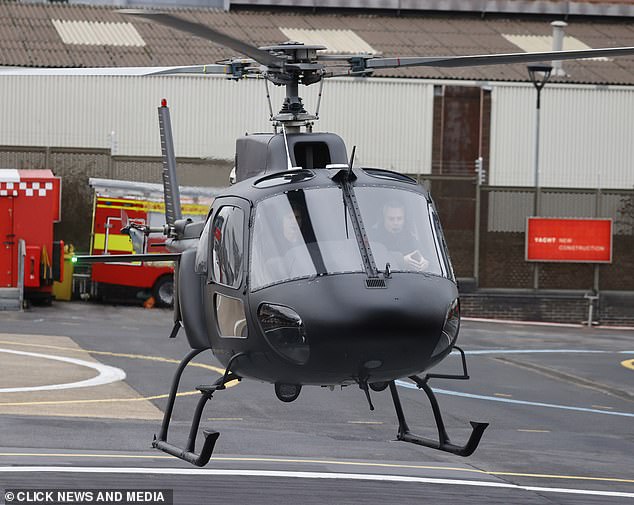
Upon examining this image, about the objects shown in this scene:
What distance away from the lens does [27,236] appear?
107 feet

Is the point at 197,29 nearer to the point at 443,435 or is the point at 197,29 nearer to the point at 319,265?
the point at 319,265

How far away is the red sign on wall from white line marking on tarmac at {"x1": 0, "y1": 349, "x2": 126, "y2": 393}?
18.6 meters

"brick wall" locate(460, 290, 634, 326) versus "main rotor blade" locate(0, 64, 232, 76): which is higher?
"main rotor blade" locate(0, 64, 232, 76)

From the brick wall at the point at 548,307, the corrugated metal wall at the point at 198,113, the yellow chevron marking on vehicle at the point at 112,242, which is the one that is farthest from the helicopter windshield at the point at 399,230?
the corrugated metal wall at the point at 198,113

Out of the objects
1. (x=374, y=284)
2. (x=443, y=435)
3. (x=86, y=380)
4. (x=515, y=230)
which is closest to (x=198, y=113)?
(x=515, y=230)

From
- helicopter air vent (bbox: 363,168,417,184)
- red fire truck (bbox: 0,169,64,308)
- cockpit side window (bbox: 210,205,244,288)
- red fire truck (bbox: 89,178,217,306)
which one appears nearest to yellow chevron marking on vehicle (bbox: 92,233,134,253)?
red fire truck (bbox: 89,178,217,306)

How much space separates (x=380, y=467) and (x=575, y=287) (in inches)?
979

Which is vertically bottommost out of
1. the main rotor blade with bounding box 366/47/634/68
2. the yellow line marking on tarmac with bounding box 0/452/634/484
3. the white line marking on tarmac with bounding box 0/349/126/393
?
the yellow line marking on tarmac with bounding box 0/452/634/484

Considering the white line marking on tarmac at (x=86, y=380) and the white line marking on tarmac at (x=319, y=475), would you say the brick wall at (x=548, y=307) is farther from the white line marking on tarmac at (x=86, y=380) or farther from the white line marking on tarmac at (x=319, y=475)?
the white line marking on tarmac at (x=319, y=475)

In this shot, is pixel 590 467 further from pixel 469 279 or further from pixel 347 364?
pixel 469 279

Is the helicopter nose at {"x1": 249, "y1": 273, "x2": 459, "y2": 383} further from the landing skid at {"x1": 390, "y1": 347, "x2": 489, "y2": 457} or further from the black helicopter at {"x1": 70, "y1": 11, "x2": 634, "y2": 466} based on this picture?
the landing skid at {"x1": 390, "y1": 347, "x2": 489, "y2": 457}

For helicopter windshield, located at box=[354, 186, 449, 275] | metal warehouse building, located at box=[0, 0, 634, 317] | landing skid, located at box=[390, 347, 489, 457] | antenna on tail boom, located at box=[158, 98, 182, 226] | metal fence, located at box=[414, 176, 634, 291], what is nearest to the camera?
helicopter windshield, located at box=[354, 186, 449, 275]

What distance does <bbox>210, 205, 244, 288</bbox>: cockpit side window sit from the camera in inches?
425

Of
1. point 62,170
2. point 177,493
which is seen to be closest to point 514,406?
Result: point 177,493
